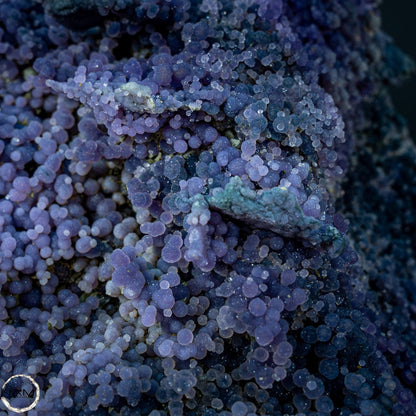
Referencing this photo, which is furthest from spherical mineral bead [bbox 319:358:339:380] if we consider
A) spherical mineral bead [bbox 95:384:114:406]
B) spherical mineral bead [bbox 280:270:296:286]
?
spherical mineral bead [bbox 95:384:114:406]

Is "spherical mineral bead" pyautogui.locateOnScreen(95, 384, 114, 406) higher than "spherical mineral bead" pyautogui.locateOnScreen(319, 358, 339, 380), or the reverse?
"spherical mineral bead" pyautogui.locateOnScreen(319, 358, 339, 380)

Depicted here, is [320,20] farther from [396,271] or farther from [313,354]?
[313,354]

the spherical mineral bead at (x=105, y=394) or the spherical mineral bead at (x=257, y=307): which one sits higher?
the spherical mineral bead at (x=257, y=307)

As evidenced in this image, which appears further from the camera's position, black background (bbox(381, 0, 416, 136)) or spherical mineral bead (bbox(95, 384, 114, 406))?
black background (bbox(381, 0, 416, 136))

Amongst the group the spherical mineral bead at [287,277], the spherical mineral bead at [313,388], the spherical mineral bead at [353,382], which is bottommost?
the spherical mineral bead at [313,388]

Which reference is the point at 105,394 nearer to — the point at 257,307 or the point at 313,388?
the point at 257,307

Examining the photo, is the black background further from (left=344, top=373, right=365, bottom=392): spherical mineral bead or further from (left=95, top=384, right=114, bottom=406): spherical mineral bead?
(left=95, top=384, right=114, bottom=406): spherical mineral bead

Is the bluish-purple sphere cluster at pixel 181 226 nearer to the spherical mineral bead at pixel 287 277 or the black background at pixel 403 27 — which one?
the spherical mineral bead at pixel 287 277

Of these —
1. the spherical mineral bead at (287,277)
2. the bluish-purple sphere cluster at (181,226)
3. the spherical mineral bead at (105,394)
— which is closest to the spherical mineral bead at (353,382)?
the bluish-purple sphere cluster at (181,226)
